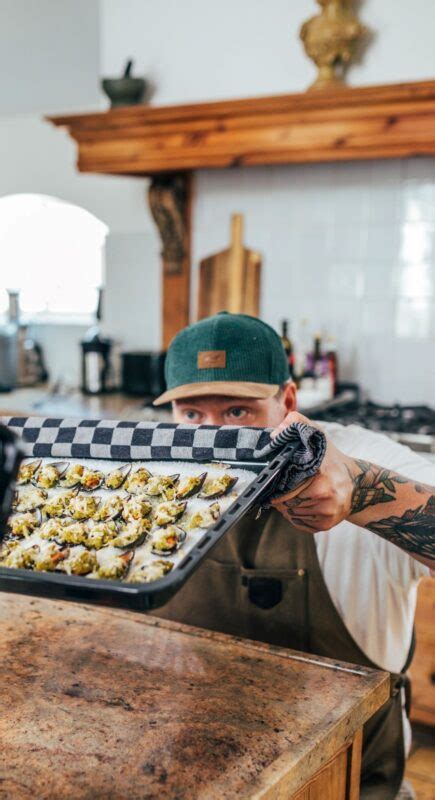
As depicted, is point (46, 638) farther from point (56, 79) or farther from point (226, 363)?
point (56, 79)

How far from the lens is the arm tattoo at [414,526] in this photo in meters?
1.42

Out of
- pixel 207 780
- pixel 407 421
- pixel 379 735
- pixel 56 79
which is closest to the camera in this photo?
pixel 207 780

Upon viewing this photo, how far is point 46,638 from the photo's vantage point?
1361 mm

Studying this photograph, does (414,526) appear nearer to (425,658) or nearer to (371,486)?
(371,486)

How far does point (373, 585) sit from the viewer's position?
5.45 ft

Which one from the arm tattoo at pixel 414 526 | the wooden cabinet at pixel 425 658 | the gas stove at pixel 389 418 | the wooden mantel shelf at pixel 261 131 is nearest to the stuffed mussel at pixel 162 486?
the arm tattoo at pixel 414 526

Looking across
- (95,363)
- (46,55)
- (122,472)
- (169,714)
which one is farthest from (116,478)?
(46,55)

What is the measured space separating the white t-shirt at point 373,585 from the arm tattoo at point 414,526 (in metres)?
0.22

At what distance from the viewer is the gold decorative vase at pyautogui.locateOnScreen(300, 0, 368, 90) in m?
3.26

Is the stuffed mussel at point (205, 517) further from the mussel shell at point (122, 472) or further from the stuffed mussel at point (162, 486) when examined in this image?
the mussel shell at point (122, 472)

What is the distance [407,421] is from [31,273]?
10.9 ft

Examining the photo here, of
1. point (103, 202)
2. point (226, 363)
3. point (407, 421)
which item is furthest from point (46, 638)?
point (103, 202)

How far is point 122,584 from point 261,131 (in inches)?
107

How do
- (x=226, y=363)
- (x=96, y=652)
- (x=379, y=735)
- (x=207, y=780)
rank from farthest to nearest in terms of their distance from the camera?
(x=226, y=363)
(x=379, y=735)
(x=96, y=652)
(x=207, y=780)
